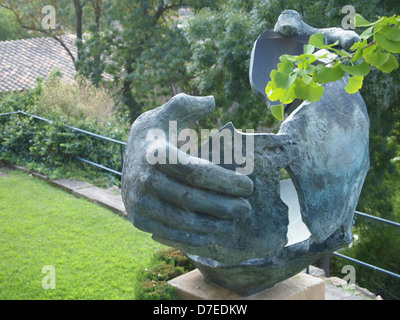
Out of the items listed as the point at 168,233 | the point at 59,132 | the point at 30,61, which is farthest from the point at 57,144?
the point at 30,61


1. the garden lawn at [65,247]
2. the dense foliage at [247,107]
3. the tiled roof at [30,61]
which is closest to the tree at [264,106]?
the dense foliage at [247,107]

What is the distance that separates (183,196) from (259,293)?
1.33 metres

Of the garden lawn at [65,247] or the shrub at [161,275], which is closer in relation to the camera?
the shrub at [161,275]

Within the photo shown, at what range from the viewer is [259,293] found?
3.09 metres

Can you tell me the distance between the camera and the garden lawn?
501 cm

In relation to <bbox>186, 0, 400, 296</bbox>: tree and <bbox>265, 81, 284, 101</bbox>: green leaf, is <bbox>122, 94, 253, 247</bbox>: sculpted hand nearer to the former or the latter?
<bbox>265, 81, 284, 101</bbox>: green leaf

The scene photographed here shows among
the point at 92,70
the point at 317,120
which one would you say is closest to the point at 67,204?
the point at 317,120

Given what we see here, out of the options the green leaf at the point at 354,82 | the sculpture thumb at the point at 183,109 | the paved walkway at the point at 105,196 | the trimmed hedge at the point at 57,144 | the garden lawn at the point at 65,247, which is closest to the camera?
the green leaf at the point at 354,82

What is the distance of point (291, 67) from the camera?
167 centimetres

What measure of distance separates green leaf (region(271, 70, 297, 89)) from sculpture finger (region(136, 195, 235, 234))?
26.9 inches

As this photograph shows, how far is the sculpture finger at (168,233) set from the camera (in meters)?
2.08

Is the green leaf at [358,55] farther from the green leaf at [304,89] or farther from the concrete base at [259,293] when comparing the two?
the concrete base at [259,293]
